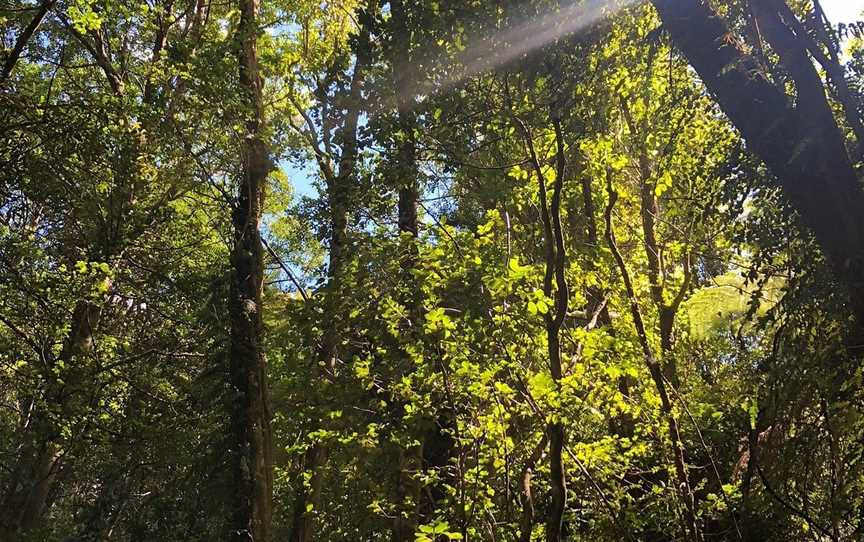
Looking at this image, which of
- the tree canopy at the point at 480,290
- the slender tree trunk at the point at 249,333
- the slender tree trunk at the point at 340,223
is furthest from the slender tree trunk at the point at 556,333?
the slender tree trunk at the point at 249,333

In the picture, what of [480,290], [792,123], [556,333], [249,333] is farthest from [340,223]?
[792,123]

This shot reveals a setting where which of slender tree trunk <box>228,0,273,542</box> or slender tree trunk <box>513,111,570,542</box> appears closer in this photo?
slender tree trunk <box>513,111,570,542</box>

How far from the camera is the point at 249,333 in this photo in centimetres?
641

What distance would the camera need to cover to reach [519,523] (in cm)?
552

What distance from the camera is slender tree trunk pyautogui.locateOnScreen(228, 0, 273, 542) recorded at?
5637 millimetres

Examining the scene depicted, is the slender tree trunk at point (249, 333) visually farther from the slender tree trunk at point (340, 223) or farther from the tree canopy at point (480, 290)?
the slender tree trunk at point (340, 223)

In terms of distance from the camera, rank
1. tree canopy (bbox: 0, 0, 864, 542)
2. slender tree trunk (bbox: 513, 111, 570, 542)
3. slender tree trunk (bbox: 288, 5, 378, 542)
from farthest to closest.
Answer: slender tree trunk (bbox: 288, 5, 378, 542) < slender tree trunk (bbox: 513, 111, 570, 542) < tree canopy (bbox: 0, 0, 864, 542)

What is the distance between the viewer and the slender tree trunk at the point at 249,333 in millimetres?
5637

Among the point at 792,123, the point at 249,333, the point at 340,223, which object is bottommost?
the point at 792,123

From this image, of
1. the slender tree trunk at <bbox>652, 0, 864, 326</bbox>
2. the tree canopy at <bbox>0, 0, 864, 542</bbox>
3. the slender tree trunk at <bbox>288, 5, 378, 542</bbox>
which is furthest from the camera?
the slender tree trunk at <bbox>288, 5, 378, 542</bbox>

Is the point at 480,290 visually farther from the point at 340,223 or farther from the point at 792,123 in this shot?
the point at 792,123

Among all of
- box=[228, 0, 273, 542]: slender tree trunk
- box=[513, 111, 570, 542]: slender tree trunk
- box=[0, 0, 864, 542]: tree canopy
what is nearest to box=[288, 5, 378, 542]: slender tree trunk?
box=[0, 0, 864, 542]: tree canopy

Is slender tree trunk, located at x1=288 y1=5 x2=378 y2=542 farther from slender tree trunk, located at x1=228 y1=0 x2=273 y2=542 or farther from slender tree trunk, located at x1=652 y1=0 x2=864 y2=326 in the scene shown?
slender tree trunk, located at x1=652 y1=0 x2=864 y2=326

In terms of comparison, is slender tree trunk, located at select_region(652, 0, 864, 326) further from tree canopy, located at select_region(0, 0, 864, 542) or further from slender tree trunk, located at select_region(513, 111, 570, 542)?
slender tree trunk, located at select_region(513, 111, 570, 542)
